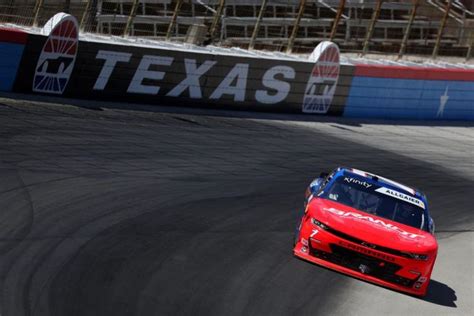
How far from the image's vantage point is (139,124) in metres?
18.5

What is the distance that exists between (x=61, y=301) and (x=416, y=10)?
22403 mm

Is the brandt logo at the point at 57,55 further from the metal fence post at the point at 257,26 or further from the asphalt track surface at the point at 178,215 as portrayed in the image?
the metal fence post at the point at 257,26

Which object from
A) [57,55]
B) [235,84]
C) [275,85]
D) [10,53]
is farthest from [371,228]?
[275,85]

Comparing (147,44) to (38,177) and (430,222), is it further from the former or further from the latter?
(430,222)

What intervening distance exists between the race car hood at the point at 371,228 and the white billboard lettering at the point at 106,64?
9480mm

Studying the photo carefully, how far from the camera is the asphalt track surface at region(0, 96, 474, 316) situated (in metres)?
8.89

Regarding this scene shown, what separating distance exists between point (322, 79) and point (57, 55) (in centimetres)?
811

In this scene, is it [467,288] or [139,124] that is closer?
[467,288]

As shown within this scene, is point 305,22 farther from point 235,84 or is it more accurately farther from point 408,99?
point 235,84

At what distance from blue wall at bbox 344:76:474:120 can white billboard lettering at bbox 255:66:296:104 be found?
248 centimetres

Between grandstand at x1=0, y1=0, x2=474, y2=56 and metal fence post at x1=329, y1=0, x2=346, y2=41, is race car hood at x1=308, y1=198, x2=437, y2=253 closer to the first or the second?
grandstand at x1=0, y1=0, x2=474, y2=56

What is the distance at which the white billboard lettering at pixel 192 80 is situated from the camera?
853 inches

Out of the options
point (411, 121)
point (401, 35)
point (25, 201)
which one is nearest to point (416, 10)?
point (401, 35)

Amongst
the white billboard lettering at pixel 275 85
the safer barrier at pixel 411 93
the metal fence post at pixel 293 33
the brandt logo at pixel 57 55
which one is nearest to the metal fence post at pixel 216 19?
the white billboard lettering at pixel 275 85
